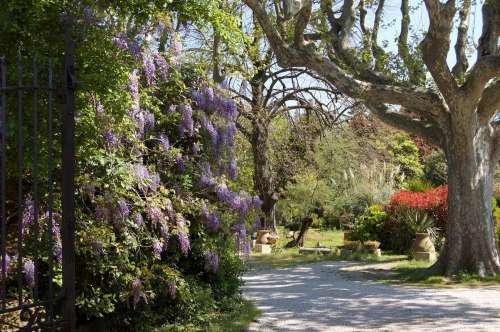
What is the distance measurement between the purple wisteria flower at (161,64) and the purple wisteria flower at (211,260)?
7.79 ft

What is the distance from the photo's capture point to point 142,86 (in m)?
8.17

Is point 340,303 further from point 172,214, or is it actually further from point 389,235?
point 389,235

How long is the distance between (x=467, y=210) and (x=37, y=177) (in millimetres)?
10548

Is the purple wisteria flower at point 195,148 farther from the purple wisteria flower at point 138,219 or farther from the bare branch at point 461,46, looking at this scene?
the bare branch at point 461,46

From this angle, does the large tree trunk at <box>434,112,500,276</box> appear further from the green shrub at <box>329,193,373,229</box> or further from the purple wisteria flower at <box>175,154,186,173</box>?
the green shrub at <box>329,193,373,229</box>

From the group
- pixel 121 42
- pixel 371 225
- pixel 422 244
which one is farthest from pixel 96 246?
pixel 371 225

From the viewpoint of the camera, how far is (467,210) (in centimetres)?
1369

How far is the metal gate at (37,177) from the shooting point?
4152 mm

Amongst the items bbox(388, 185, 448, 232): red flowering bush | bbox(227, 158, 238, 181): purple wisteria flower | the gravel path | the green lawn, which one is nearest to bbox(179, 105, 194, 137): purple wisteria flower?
bbox(227, 158, 238, 181): purple wisteria flower

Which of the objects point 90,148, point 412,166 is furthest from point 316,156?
point 90,148

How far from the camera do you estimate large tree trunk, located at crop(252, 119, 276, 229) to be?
2261cm

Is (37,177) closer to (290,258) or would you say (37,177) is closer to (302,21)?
(302,21)

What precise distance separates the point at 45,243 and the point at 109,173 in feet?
3.25

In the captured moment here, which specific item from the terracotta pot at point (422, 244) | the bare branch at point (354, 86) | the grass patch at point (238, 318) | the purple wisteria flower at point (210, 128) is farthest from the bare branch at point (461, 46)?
the grass patch at point (238, 318)
